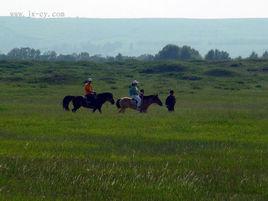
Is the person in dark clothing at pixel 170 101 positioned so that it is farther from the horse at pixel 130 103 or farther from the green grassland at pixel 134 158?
the green grassland at pixel 134 158

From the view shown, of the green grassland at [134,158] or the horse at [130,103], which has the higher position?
the green grassland at [134,158]

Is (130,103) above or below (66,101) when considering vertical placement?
below

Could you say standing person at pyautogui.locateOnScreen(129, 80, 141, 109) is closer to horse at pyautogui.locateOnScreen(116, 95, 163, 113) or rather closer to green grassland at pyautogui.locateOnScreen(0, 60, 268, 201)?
horse at pyautogui.locateOnScreen(116, 95, 163, 113)

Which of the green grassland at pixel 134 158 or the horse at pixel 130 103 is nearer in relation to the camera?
the green grassland at pixel 134 158

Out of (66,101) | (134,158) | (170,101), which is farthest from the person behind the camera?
(170,101)

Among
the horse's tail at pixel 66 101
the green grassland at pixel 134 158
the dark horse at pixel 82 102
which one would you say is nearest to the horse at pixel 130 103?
the dark horse at pixel 82 102

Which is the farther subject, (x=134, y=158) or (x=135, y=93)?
(x=135, y=93)

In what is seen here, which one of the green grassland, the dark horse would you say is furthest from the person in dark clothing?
the green grassland

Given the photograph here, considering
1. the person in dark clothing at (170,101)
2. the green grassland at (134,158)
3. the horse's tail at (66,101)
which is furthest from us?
the person in dark clothing at (170,101)

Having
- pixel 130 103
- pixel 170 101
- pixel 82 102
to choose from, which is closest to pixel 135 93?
pixel 130 103

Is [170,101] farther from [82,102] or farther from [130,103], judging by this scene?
[82,102]

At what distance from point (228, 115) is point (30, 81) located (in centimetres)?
3959

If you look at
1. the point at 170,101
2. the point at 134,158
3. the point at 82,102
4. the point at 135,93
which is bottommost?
the point at 170,101

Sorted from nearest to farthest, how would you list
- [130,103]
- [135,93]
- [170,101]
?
[130,103] → [170,101] → [135,93]
